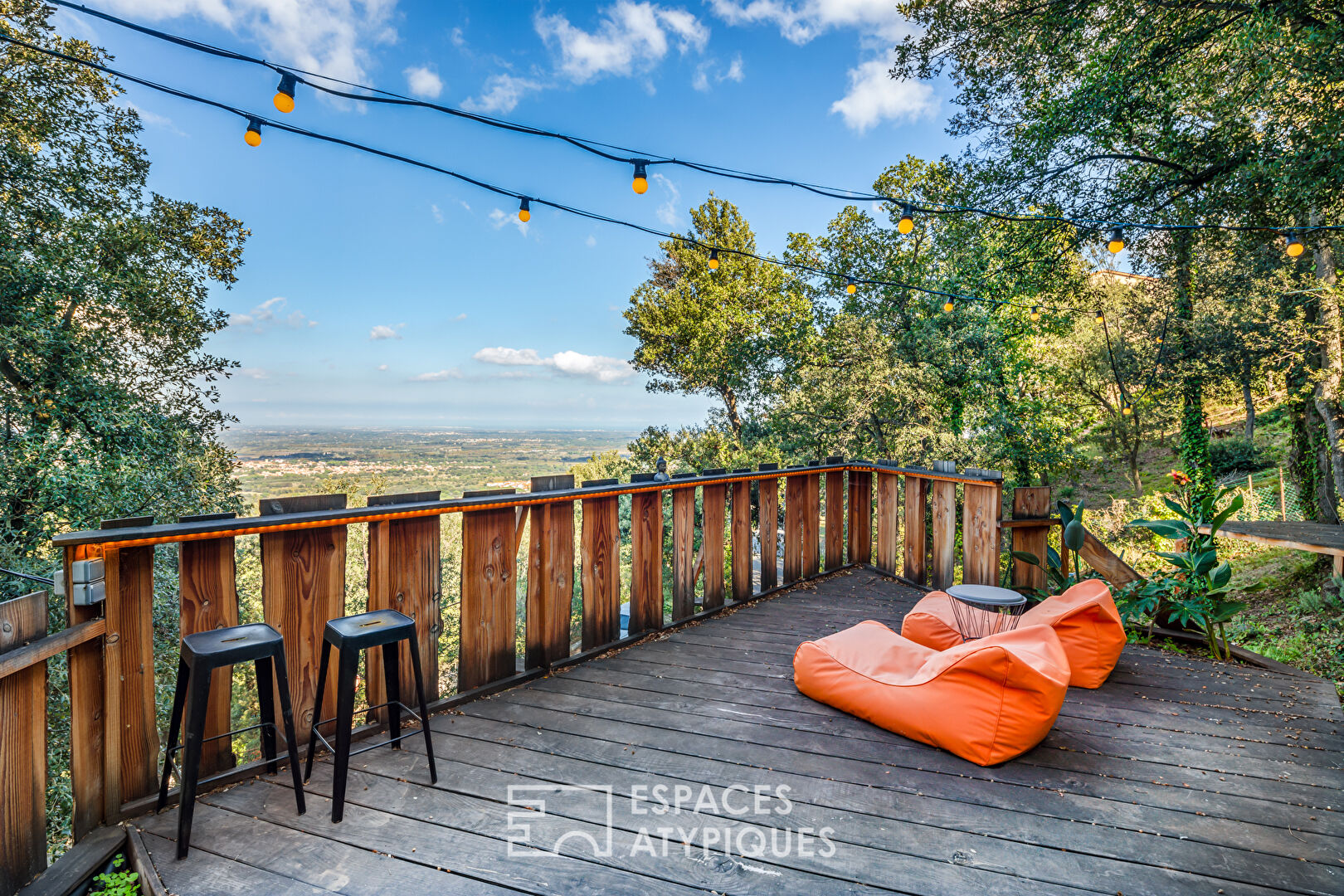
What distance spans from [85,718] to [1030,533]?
13.8 feet

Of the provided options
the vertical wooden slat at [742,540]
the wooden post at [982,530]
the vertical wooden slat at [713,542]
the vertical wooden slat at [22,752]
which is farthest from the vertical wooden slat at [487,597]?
A: the wooden post at [982,530]

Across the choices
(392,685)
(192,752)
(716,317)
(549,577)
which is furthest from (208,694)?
(716,317)

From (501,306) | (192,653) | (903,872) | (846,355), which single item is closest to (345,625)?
(192,653)

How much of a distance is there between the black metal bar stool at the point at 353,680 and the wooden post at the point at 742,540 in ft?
6.72

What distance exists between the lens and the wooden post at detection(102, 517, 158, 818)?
1552mm

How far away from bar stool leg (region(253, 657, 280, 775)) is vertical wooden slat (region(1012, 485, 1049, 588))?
3661mm

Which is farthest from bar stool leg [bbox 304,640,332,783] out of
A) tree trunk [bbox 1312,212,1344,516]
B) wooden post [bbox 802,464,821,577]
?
tree trunk [bbox 1312,212,1344,516]

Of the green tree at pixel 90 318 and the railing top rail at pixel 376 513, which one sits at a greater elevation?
the green tree at pixel 90 318

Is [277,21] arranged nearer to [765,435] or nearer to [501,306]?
[765,435]

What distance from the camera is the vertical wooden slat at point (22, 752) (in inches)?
51.5

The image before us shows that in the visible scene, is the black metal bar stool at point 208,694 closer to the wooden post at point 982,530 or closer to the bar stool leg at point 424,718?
the bar stool leg at point 424,718

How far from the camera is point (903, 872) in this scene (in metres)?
1.39

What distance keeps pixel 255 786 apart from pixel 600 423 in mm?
16679

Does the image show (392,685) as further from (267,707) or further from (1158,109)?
(1158,109)
